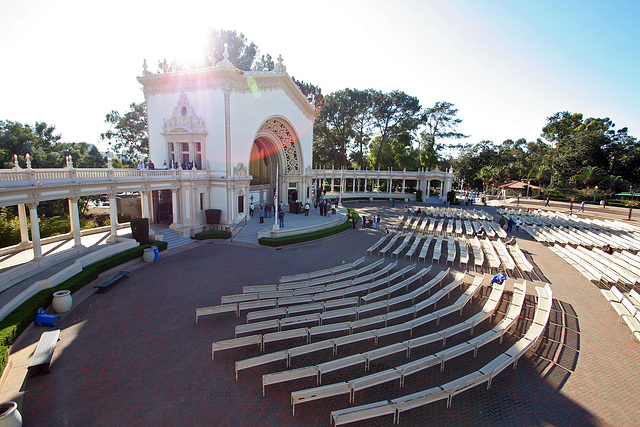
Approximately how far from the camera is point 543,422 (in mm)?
6742

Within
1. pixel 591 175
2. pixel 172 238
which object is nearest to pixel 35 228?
pixel 172 238

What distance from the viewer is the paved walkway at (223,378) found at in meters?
6.79

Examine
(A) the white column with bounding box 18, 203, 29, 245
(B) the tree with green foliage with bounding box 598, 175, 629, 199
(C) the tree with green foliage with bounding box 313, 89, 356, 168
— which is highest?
(C) the tree with green foliage with bounding box 313, 89, 356, 168

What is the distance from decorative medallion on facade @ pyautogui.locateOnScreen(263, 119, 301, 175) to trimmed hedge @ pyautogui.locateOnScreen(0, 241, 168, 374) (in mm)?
19871

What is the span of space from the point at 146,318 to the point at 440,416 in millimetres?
10006

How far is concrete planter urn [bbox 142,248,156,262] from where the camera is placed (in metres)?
17.5

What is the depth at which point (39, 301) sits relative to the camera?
10.7 m

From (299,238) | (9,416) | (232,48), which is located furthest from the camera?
(232,48)

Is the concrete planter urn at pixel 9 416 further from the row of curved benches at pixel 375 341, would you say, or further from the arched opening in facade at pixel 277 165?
the arched opening in facade at pixel 277 165

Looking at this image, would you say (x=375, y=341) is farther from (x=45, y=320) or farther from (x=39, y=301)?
(x=39, y=301)

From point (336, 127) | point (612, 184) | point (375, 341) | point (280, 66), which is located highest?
point (280, 66)

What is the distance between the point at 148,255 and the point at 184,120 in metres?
13.0

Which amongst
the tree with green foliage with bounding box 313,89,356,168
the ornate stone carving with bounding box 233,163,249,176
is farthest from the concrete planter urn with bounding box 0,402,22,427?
the tree with green foliage with bounding box 313,89,356,168

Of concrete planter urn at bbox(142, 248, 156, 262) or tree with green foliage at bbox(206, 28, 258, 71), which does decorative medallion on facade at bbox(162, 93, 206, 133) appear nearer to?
concrete planter urn at bbox(142, 248, 156, 262)
